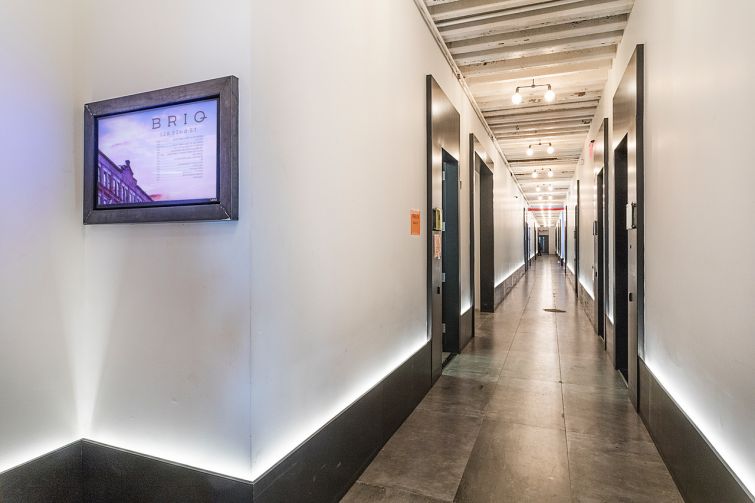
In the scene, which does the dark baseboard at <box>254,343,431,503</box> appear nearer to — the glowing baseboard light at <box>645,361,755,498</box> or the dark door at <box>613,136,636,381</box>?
the glowing baseboard light at <box>645,361,755,498</box>

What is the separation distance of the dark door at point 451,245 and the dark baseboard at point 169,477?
110 inches

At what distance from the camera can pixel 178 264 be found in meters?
1.74

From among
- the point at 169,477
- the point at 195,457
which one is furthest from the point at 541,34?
the point at 169,477

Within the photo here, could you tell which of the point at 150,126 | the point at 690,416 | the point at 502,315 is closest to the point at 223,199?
the point at 150,126

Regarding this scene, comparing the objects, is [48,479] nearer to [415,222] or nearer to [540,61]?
[415,222]

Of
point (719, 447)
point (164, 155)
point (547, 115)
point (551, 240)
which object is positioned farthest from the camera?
point (551, 240)

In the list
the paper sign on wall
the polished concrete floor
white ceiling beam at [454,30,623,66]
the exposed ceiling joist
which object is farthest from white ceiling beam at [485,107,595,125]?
the polished concrete floor

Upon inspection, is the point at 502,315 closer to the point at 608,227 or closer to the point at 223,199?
the point at 608,227

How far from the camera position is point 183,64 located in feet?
5.65

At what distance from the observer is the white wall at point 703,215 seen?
1663mm

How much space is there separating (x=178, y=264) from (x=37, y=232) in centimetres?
59

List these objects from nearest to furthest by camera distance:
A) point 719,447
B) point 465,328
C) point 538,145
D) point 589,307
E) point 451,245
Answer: point 719,447
point 451,245
point 465,328
point 589,307
point 538,145

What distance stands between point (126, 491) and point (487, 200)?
7018mm

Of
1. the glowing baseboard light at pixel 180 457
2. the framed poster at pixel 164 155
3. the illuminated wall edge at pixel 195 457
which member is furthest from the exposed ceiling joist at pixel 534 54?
the glowing baseboard light at pixel 180 457
